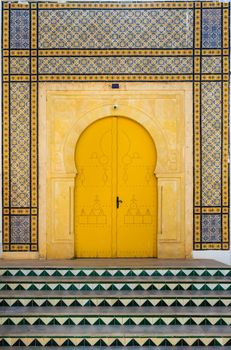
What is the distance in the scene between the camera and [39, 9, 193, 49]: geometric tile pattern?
6371 millimetres

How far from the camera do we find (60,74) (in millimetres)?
6379

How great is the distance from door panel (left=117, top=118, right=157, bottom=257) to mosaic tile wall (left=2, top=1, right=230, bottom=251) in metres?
0.53

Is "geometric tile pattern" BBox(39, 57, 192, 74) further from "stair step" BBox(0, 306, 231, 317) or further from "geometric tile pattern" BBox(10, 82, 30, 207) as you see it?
"stair step" BBox(0, 306, 231, 317)

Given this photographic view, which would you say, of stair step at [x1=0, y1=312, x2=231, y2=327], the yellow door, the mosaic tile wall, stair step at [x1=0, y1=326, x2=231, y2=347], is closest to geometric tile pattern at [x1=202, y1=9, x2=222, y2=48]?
the mosaic tile wall

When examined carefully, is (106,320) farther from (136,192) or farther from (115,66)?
(115,66)

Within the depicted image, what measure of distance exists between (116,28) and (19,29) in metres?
1.12

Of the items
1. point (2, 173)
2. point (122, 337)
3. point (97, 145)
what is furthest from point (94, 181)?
point (122, 337)

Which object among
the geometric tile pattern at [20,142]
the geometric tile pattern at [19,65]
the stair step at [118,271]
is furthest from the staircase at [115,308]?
the geometric tile pattern at [19,65]

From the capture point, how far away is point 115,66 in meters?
6.38

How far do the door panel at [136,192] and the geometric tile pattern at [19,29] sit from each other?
144 centimetres

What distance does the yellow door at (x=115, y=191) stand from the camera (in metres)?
6.47

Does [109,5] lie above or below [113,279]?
above

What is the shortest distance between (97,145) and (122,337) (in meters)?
2.69

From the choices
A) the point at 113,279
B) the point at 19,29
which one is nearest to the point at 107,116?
the point at 19,29
